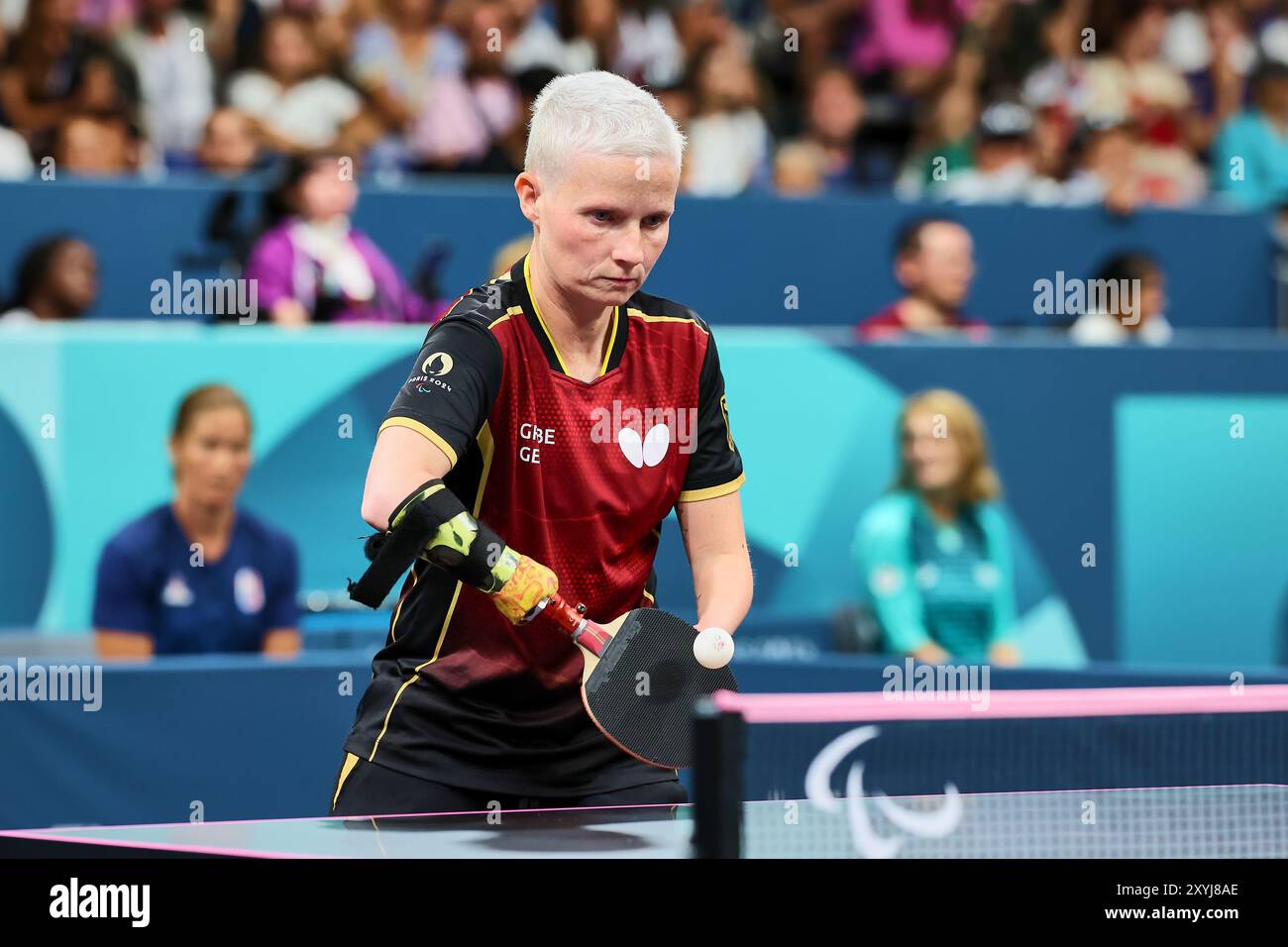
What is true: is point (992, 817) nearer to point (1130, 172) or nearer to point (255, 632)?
point (255, 632)

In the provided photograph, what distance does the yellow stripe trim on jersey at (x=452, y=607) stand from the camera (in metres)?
2.98

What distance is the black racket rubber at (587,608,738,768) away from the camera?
Result: 9.41 ft

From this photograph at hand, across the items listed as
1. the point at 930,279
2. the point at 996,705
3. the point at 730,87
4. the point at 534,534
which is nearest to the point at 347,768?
the point at 534,534

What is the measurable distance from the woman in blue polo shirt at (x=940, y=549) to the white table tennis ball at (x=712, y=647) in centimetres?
331

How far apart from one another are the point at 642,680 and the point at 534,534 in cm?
30

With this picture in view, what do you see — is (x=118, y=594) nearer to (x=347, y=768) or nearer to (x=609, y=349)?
(x=347, y=768)

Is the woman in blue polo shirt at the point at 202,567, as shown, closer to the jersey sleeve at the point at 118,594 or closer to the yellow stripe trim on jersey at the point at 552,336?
the jersey sleeve at the point at 118,594

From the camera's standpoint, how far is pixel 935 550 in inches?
249

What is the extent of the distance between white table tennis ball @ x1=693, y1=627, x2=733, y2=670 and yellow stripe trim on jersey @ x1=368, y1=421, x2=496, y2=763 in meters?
0.43

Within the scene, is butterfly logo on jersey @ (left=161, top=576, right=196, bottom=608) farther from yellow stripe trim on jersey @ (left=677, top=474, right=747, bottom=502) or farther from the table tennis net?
yellow stripe trim on jersey @ (left=677, top=474, right=747, bottom=502)

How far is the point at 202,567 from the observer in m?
5.66

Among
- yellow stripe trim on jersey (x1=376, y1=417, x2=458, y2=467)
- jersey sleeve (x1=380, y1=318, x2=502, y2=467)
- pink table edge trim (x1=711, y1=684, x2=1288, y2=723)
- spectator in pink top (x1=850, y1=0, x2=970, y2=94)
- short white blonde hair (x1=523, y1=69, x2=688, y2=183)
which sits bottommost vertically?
pink table edge trim (x1=711, y1=684, x2=1288, y2=723)

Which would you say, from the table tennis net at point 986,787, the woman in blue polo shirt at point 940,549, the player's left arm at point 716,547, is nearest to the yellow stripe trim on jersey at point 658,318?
the player's left arm at point 716,547

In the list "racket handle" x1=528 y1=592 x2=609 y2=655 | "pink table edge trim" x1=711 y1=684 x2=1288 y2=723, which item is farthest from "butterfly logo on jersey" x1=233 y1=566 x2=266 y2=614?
"pink table edge trim" x1=711 y1=684 x2=1288 y2=723
